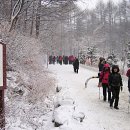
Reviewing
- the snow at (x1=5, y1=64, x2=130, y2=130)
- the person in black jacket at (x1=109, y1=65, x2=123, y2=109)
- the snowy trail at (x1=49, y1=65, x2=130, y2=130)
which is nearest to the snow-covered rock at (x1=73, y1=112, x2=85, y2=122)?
the snow at (x1=5, y1=64, x2=130, y2=130)

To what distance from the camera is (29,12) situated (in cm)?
2153

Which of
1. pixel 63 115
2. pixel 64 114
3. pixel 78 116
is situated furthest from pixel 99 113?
pixel 63 115

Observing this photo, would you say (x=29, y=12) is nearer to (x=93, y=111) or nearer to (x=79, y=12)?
(x=79, y=12)

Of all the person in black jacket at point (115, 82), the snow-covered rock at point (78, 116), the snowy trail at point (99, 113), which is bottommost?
the snowy trail at point (99, 113)

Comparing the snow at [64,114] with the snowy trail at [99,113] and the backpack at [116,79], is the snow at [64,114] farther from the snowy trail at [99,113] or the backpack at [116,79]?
the backpack at [116,79]

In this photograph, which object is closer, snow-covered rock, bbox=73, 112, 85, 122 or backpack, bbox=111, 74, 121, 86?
snow-covered rock, bbox=73, 112, 85, 122

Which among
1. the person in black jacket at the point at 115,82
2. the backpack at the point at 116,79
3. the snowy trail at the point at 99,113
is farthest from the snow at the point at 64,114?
the backpack at the point at 116,79

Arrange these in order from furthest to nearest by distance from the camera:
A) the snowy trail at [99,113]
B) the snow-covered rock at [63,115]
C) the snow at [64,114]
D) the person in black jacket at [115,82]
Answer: the person in black jacket at [115,82]
the snowy trail at [99,113]
the snow at [64,114]
the snow-covered rock at [63,115]

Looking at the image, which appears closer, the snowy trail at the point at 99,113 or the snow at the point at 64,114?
the snow at the point at 64,114

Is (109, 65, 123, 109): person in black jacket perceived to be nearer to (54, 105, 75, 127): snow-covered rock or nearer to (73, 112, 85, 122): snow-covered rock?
(54, 105, 75, 127): snow-covered rock

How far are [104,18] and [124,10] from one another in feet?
39.2

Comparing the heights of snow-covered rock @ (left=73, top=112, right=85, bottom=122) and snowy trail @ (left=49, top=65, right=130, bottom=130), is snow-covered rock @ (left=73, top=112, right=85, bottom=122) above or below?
above

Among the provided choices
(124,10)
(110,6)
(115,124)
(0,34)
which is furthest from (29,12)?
(110,6)

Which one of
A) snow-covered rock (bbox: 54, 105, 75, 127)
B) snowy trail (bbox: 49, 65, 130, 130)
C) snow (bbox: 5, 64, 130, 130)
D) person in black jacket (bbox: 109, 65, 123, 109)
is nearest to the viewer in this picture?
snow-covered rock (bbox: 54, 105, 75, 127)
